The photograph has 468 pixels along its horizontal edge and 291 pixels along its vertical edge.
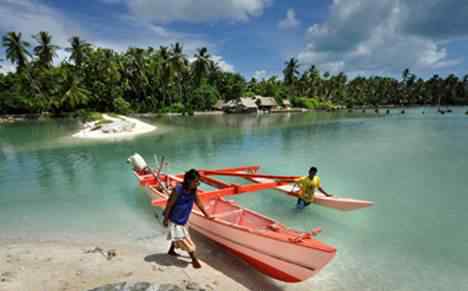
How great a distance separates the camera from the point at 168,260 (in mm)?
4785

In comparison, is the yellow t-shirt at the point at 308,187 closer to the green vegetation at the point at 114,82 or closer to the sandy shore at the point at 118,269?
the sandy shore at the point at 118,269

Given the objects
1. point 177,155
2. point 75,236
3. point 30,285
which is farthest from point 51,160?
point 30,285

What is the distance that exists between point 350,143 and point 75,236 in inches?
736

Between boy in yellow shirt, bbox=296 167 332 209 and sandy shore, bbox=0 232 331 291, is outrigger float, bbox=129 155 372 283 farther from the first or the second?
boy in yellow shirt, bbox=296 167 332 209

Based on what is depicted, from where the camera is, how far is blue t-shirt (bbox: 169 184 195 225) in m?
4.14

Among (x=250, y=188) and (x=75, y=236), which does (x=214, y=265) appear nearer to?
(x=250, y=188)

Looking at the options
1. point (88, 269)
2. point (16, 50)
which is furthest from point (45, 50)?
point (88, 269)

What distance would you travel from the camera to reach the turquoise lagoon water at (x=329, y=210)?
5.02 m

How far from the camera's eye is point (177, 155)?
1564cm

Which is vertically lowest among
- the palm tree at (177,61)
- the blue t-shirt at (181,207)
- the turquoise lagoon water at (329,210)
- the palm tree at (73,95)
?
the turquoise lagoon water at (329,210)

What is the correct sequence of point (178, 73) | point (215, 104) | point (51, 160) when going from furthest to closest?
point (215, 104), point (178, 73), point (51, 160)

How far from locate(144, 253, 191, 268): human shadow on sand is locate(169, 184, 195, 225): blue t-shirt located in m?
0.96

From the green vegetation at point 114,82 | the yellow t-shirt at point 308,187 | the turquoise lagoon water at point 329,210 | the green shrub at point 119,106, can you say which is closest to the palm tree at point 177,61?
the green vegetation at point 114,82

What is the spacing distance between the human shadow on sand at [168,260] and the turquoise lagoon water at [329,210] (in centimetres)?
119
